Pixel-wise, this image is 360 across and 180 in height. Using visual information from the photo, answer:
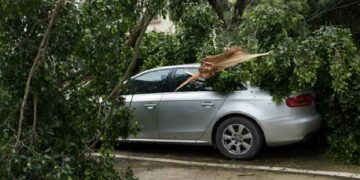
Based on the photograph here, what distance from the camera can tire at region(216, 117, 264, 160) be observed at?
7.65 metres

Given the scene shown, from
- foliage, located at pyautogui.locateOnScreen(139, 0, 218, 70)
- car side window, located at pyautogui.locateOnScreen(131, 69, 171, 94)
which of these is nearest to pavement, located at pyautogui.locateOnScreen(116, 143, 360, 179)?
car side window, located at pyautogui.locateOnScreen(131, 69, 171, 94)

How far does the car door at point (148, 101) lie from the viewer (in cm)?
839

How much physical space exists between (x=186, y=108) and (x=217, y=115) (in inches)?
20.6

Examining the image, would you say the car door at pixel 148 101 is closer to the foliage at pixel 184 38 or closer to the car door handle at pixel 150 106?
the car door handle at pixel 150 106

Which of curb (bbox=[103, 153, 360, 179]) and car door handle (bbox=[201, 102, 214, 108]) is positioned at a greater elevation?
car door handle (bbox=[201, 102, 214, 108])

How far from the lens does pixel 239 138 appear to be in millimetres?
7758

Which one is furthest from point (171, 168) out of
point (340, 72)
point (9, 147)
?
point (9, 147)

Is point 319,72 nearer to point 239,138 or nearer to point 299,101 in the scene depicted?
point 299,101

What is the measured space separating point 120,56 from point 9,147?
1.57 m

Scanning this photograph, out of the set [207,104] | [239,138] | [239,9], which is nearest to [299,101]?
[239,138]

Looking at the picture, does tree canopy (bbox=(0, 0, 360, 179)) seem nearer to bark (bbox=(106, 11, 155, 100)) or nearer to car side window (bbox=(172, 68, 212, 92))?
bark (bbox=(106, 11, 155, 100))

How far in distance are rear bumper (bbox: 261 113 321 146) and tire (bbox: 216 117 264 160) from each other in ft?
0.51

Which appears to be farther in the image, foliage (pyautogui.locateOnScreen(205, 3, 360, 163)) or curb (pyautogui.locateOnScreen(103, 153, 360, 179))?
foliage (pyautogui.locateOnScreen(205, 3, 360, 163))

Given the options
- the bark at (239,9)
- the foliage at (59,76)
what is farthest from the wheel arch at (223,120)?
the bark at (239,9)
